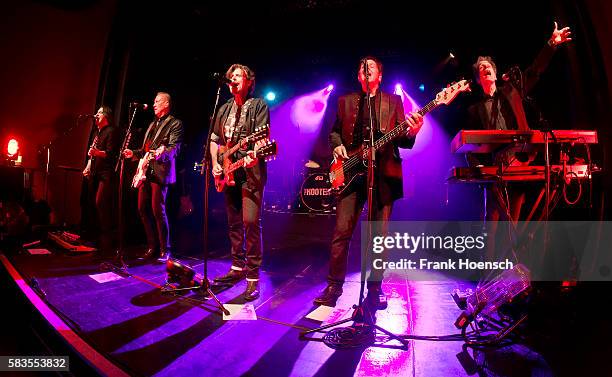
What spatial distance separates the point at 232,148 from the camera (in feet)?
12.3

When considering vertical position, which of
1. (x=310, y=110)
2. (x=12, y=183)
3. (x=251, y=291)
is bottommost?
(x=251, y=291)

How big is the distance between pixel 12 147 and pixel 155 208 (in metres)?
5.60

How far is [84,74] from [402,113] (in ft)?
28.8

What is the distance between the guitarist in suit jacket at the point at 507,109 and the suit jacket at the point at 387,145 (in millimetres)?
941

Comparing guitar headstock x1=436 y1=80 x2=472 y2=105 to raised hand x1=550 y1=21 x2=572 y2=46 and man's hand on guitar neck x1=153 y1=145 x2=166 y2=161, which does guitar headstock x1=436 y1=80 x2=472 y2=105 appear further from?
man's hand on guitar neck x1=153 y1=145 x2=166 y2=161

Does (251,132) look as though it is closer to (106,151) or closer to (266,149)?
(266,149)

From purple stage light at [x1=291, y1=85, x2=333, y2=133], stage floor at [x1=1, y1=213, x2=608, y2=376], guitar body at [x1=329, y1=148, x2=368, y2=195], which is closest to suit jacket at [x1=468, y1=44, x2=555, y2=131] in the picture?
guitar body at [x1=329, y1=148, x2=368, y2=195]

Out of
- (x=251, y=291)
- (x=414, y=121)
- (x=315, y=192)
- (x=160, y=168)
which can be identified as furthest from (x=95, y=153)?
(x=414, y=121)

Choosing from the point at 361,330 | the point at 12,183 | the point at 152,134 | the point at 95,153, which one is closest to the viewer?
the point at 361,330

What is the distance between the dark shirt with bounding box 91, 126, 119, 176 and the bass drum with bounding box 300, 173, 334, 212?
4634mm

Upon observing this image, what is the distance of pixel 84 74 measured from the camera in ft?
27.8

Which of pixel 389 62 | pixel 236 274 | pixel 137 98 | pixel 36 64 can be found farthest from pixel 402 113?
pixel 36 64

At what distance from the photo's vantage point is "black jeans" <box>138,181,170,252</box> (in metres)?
5.10

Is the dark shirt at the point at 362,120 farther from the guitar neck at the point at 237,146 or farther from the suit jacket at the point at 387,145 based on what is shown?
the guitar neck at the point at 237,146
